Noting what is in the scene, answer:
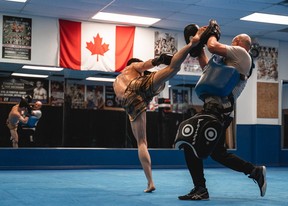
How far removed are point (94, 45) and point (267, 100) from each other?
14.6ft

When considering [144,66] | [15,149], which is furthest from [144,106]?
[15,149]

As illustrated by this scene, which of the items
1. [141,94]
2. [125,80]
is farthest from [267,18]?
[141,94]

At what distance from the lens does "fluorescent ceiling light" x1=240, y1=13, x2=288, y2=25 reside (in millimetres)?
9023

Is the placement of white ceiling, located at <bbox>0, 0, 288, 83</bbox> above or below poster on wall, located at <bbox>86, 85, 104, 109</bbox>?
above

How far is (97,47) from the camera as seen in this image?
962 cm

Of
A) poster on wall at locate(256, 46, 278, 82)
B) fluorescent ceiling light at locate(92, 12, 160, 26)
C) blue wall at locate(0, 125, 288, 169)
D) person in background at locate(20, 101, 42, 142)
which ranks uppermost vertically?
fluorescent ceiling light at locate(92, 12, 160, 26)

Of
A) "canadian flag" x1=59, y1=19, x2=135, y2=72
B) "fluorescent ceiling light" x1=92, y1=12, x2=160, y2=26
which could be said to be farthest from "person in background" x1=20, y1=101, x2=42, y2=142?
"fluorescent ceiling light" x1=92, y1=12, x2=160, y2=26

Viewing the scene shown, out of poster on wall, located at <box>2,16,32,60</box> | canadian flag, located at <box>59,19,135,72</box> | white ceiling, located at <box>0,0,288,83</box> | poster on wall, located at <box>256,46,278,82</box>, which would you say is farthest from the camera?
poster on wall, located at <box>256,46,278,82</box>

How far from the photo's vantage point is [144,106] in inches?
196

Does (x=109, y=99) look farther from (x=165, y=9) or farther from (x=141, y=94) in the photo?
(x=141, y=94)

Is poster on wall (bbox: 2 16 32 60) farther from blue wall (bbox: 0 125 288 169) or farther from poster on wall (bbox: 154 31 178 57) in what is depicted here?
poster on wall (bbox: 154 31 178 57)

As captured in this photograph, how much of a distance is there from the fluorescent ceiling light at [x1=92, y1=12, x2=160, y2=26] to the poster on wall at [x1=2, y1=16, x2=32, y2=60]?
1.36 m

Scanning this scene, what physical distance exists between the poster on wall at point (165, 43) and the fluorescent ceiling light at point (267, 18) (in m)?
1.73

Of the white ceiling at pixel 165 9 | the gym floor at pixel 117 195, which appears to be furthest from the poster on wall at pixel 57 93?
the gym floor at pixel 117 195
